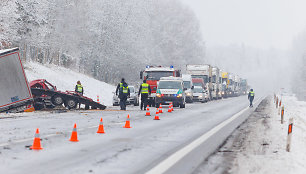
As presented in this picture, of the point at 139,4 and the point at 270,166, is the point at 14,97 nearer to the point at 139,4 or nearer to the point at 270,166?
the point at 270,166

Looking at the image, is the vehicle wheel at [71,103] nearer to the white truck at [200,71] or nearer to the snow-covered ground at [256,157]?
the snow-covered ground at [256,157]

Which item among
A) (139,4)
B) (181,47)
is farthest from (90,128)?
(181,47)

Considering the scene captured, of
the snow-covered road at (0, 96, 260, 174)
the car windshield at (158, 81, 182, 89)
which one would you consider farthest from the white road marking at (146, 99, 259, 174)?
the car windshield at (158, 81, 182, 89)

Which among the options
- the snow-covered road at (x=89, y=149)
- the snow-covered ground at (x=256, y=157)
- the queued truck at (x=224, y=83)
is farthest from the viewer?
the queued truck at (x=224, y=83)

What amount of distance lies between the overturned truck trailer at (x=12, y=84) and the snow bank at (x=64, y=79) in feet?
60.3

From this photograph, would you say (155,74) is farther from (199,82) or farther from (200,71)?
(200,71)

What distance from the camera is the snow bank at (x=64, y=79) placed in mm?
38778

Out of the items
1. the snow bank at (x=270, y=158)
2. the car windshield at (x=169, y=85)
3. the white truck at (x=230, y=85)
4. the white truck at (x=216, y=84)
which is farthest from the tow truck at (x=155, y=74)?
the white truck at (x=230, y=85)

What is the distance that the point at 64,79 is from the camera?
43062mm

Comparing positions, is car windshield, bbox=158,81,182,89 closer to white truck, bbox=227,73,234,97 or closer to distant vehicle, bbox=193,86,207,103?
distant vehicle, bbox=193,86,207,103

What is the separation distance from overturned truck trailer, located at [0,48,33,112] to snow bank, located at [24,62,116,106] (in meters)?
18.4

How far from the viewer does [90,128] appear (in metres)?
12.7

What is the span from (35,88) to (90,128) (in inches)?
329

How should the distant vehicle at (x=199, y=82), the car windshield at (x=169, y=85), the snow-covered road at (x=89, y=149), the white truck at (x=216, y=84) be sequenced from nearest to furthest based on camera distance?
the snow-covered road at (x=89, y=149)
the car windshield at (x=169, y=85)
the distant vehicle at (x=199, y=82)
the white truck at (x=216, y=84)
